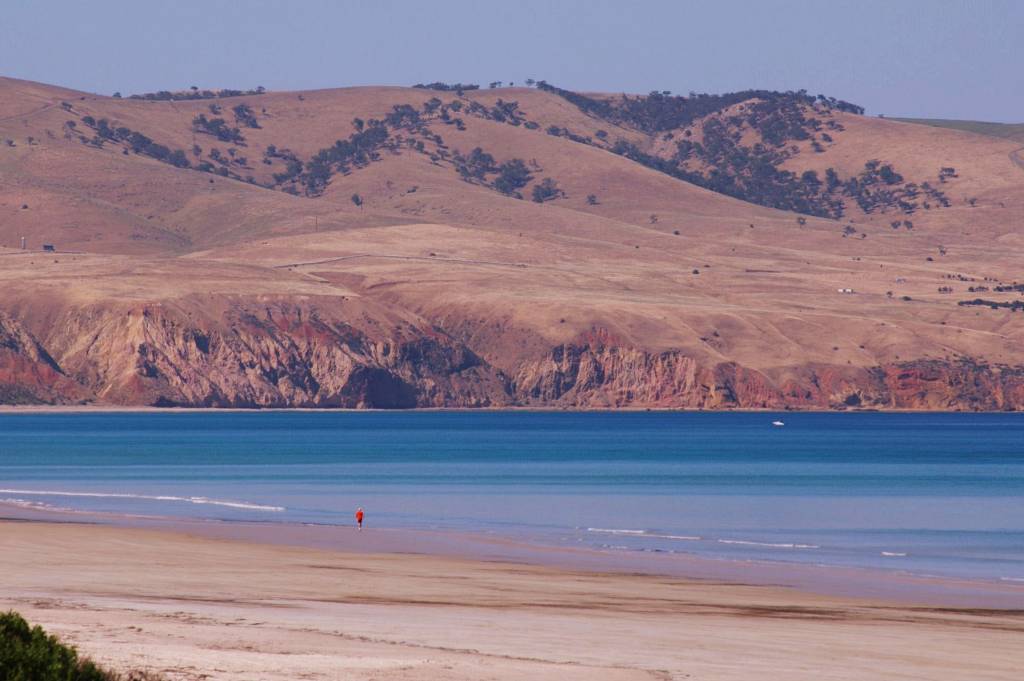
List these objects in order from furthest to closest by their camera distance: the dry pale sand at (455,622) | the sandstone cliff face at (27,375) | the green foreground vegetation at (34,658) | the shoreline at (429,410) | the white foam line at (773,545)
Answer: the shoreline at (429,410) → the sandstone cliff face at (27,375) → the white foam line at (773,545) → the dry pale sand at (455,622) → the green foreground vegetation at (34,658)

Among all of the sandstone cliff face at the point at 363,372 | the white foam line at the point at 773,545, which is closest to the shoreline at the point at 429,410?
the sandstone cliff face at the point at 363,372

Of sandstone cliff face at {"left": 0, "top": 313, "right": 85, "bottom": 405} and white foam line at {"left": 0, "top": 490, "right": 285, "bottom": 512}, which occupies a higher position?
sandstone cliff face at {"left": 0, "top": 313, "right": 85, "bottom": 405}

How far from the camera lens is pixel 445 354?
186250 millimetres

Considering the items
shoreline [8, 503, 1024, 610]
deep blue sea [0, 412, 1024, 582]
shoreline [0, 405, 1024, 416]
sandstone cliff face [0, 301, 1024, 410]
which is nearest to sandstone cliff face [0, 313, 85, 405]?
sandstone cliff face [0, 301, 1024, 410]

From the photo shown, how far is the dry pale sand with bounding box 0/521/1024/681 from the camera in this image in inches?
829

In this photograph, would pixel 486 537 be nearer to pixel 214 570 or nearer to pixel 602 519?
pixel 602 519

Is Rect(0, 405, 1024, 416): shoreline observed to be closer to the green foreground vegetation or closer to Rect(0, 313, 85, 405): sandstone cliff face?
Rect(0, 313, 85, 405): sandstone cliff face

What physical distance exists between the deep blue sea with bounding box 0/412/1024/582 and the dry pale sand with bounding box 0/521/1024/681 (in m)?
10.7

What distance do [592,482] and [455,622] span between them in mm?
53813

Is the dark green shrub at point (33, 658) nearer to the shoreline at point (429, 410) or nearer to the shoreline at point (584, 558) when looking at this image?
the shoreline at point (584, 558)

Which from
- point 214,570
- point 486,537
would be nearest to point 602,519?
point 486,537

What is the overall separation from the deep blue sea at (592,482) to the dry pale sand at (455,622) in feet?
35.1

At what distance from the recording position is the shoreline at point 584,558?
3556cm

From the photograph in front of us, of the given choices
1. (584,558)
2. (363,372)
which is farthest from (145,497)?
(363,372)
